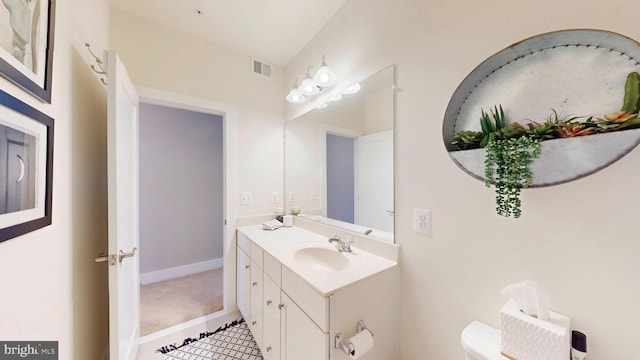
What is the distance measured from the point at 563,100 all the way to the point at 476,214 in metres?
0.50

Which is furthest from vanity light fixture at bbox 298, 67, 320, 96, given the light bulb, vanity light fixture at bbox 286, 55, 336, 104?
the light bulb

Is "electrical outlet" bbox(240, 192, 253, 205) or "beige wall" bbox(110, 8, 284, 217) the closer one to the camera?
"beige wall" bbox(110, 8, 284, 217)

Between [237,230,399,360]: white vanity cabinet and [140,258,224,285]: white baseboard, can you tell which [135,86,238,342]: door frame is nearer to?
[237,230,399,360]: white vanity cabinet

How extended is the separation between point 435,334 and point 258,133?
86.5 inches

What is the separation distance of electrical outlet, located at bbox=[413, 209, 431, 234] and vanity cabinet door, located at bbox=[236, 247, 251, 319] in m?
1.39

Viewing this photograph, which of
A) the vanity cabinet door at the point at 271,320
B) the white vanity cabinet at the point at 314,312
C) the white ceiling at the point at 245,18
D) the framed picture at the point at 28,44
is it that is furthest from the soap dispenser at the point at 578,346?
the white ceiling at the point at 245,18

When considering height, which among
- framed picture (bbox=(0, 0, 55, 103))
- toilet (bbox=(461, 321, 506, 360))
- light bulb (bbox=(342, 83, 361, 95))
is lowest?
toilet (bbox=(461, 321, 506, 360))

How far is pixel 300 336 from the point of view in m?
1.11

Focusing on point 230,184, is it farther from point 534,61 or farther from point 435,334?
point 534,61

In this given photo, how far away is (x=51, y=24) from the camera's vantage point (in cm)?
79

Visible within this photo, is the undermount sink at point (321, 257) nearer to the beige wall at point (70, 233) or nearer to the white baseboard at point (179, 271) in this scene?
the beige wall at point (70, 233)

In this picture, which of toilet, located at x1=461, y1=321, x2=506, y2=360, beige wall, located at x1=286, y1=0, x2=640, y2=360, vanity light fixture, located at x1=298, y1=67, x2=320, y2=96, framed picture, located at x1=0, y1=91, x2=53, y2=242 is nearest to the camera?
framed picture, located at x1=0, y1=91, x2=53, y2=242

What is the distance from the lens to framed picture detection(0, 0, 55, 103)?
1.88ft

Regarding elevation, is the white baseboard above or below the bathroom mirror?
below
